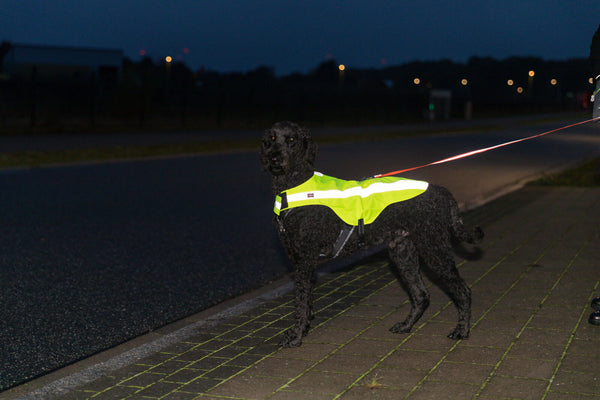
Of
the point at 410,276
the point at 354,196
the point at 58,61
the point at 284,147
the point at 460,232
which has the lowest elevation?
the point at 410,276

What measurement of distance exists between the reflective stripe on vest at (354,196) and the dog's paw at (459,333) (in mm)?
931

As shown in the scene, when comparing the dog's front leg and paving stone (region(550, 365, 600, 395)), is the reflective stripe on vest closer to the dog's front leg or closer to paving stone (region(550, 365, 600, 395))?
the dog's front leg

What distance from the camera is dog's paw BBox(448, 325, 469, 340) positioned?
483cm

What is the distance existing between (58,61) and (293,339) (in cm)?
4389

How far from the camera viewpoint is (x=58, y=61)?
1773 inches

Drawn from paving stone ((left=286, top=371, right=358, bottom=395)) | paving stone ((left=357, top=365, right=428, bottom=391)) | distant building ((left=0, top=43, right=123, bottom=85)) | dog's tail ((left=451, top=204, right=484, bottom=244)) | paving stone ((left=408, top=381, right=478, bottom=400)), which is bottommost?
paving stone ((left=286, top=371, right=358, bottom=395))

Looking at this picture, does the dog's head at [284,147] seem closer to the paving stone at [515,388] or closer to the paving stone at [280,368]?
the paving stone at [280,368]

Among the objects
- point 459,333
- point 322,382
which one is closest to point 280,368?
point 322,382

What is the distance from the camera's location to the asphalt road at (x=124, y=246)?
213 inches

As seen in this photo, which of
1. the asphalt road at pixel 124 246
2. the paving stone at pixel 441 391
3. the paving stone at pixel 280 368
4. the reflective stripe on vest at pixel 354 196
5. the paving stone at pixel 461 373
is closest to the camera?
the paving stone at pixel 441 391

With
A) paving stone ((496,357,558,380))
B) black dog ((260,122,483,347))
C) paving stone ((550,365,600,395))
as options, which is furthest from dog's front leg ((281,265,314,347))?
paving stone ((550,365,600,395))

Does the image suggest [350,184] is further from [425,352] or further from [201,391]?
[201,391]

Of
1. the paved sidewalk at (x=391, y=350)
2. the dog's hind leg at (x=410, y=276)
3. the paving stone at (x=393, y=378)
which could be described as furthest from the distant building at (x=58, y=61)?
the paving stone at (x=393, y=378)

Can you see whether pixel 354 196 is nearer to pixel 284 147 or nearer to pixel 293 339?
pixel 284 147
